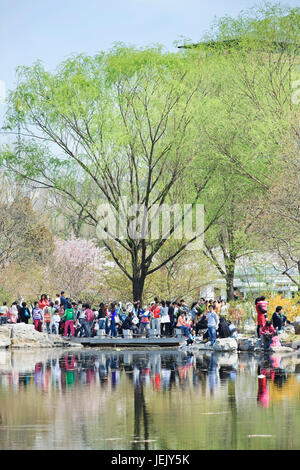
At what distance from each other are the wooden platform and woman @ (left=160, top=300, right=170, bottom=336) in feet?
4.71

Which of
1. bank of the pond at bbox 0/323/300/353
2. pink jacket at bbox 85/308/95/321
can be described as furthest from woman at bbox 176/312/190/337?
pink jacket at bbox 85/308/95/321

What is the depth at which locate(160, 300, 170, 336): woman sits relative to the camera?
3666 centimetres

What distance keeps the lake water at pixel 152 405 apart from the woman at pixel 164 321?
10.9 metres

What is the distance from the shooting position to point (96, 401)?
50.8ft

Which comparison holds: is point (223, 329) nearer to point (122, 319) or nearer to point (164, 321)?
point (164, 321)

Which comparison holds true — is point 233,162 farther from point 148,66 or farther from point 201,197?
point 148,66

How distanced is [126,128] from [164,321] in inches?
417

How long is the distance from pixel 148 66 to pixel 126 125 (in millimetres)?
3110

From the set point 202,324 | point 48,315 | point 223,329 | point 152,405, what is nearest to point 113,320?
point 48,315

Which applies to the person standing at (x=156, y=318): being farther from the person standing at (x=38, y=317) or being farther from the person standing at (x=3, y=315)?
the person standing at (x=3, y=315)

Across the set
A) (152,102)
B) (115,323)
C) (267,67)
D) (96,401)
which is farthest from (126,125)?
(96,401)

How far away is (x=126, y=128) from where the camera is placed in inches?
1641

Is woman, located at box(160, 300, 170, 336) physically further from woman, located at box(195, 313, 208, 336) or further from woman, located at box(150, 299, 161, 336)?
woman, located at box(195, 313, 208, 336)

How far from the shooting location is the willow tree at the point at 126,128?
4138 cm
